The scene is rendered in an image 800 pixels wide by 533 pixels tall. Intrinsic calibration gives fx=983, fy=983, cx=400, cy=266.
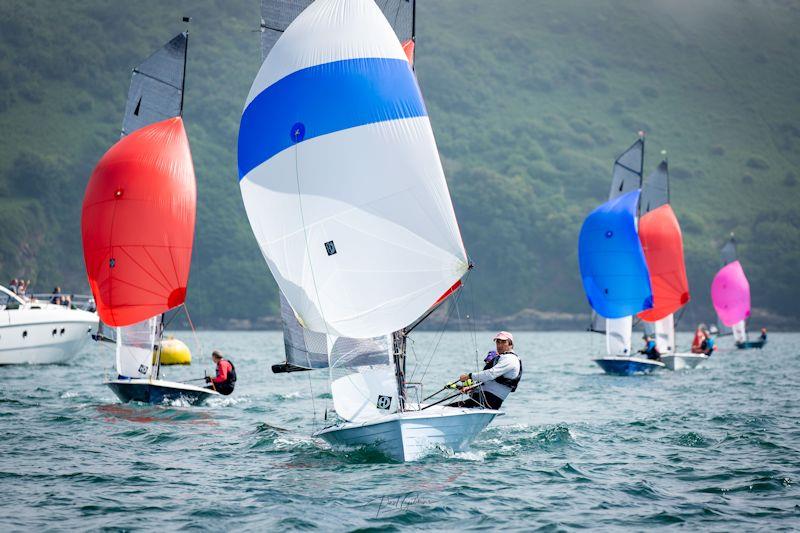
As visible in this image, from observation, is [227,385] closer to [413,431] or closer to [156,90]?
[156,90]

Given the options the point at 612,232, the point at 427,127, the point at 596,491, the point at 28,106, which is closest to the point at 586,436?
the point at 596,491

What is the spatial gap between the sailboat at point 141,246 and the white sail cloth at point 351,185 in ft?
26.7

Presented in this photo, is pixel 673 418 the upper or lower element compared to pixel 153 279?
lower

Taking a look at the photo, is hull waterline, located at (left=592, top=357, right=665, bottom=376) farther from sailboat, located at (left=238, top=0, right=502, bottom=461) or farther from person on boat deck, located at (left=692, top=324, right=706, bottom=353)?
sailboat, located at (left=238, top=0, right=502, bottom=461)

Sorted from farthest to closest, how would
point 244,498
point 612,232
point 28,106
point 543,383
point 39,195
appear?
point 28,106 < point 39,195 < point 612,232 < point 543,383 < point 244,498

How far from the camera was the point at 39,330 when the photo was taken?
3681 centimetres

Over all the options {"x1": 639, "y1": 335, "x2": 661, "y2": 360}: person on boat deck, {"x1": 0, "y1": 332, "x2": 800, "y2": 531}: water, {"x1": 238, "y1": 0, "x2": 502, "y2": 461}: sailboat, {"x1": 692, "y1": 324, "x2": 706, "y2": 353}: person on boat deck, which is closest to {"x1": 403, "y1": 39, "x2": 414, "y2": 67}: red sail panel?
{"x1": 238, "y1": 0, "x2": 502, "y2": 461}: sailboat

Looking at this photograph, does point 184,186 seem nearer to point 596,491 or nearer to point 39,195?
point 596,491

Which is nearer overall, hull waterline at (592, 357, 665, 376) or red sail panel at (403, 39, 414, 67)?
red sail panel at (403, 39, 414, 67)

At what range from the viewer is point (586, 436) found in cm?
1859

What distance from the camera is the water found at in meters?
11.6

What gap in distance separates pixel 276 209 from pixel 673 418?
11.0m

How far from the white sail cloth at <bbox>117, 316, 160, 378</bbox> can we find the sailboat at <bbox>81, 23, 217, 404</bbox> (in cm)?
2

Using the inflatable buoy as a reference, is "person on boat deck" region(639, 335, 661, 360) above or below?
below
